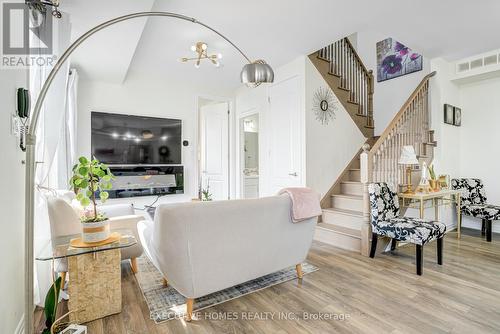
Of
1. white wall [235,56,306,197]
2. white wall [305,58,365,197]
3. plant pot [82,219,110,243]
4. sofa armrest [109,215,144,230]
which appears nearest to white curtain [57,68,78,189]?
sofa armrest [109,215,144,230]

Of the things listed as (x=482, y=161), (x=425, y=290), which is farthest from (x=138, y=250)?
(x=482, y=161)

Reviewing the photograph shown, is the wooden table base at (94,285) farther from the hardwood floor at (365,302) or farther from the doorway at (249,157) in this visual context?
the doorway at (249,157)

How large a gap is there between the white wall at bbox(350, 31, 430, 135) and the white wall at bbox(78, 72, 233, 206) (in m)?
3.18

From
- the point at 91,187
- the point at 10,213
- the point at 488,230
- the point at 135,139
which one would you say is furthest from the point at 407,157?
the point at 135,139

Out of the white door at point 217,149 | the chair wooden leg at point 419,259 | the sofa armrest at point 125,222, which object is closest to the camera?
the sofa armrest at point 125,222

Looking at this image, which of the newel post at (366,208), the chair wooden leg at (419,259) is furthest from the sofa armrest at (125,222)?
the chair wooden leg at (419,259)

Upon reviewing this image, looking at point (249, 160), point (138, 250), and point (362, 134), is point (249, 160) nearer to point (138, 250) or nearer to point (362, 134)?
point (362, 134)

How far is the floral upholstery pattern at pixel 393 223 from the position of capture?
273 centimetres

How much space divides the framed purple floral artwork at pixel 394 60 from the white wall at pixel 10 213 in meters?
5.62

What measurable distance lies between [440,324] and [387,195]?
63.5 inches

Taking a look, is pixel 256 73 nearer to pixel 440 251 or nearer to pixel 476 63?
pixel 440 251

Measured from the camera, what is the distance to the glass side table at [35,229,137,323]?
1.88 metres

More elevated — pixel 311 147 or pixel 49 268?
pixel 311 147

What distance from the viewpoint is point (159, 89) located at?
4965 mm
